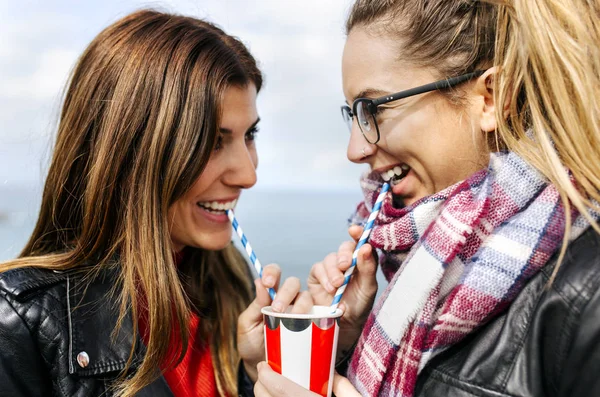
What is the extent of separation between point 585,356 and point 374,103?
96cm

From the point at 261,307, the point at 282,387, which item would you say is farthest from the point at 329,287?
the point at 282,387

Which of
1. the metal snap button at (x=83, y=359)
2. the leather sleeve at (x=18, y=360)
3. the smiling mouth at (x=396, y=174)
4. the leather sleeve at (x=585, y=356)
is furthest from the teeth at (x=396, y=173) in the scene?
the leather sleeve at (x=18, y=360)

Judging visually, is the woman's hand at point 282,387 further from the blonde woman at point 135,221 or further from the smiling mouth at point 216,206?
the smiling mouth at point 216,206

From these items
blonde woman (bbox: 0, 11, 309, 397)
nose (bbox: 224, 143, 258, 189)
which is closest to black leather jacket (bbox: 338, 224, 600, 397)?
blonde woman (bbox: 0, 11, 309, 397)

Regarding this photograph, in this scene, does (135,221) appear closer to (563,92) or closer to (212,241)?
(212,241)

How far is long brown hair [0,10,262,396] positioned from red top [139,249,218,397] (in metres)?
0.11

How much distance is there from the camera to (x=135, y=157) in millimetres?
1905

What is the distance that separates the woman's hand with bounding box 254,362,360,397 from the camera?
150cm

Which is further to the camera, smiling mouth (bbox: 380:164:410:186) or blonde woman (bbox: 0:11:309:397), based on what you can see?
smiling mouth (bbox: 380:164:410:186)

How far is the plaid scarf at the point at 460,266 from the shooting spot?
A: 128 centimetres

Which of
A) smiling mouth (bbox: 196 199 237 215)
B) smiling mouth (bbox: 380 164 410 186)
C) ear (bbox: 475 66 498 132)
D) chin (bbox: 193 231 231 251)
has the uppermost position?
ear (bbox: 475 66 498 132)

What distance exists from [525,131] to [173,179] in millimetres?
1151

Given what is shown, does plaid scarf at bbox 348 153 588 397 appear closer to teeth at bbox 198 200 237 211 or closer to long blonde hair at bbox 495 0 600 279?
long blonde hair at bbox 495 0 600 279

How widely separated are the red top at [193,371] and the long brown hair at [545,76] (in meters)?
1.34
